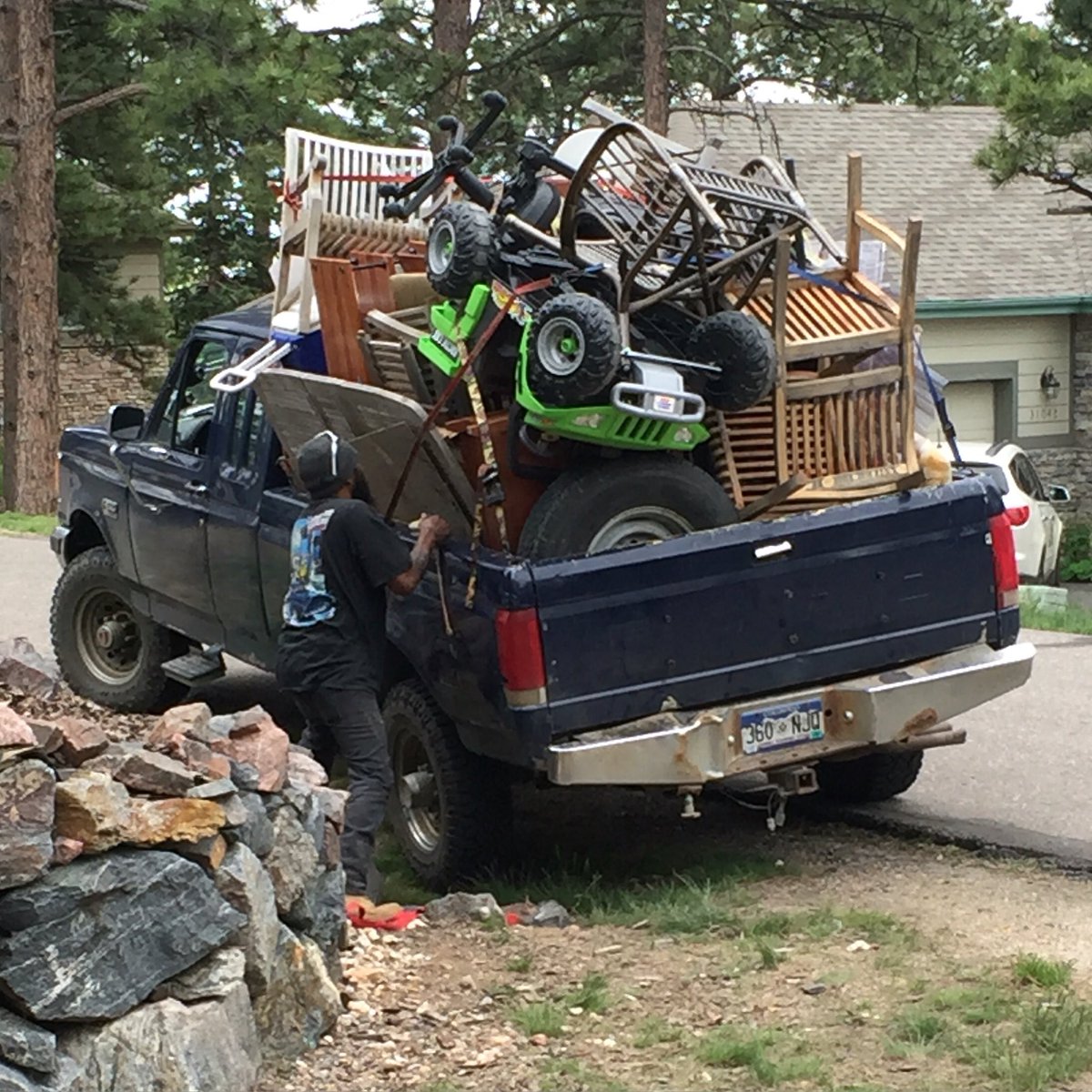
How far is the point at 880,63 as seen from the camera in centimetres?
2552

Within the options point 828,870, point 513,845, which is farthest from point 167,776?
point 828,870

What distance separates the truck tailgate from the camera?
662 cm

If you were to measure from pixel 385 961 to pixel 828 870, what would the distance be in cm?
209

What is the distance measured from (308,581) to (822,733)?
1.97 metres

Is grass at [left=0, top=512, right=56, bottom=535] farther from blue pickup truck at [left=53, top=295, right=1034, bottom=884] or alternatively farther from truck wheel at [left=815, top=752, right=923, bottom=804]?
truck wheel at [left=815, top=752, right=923, bottom=804]

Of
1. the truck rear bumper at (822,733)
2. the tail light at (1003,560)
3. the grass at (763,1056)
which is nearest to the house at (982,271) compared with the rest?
the tail light at (1003,560)

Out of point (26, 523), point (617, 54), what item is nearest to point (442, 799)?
point (26, 523)

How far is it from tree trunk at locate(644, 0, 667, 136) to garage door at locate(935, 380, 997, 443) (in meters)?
5.49

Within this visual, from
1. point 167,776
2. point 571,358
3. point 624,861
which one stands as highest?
point 571,358

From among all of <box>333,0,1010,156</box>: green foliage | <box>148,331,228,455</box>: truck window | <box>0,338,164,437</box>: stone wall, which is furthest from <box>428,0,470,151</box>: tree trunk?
<box>148,331,228,455</box>: truck window

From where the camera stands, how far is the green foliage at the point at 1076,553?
23891 millimetres

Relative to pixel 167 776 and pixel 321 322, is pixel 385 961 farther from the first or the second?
pixel 321 322

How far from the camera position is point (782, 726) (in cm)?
696

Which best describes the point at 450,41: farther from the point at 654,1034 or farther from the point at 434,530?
the point at 654,1034
